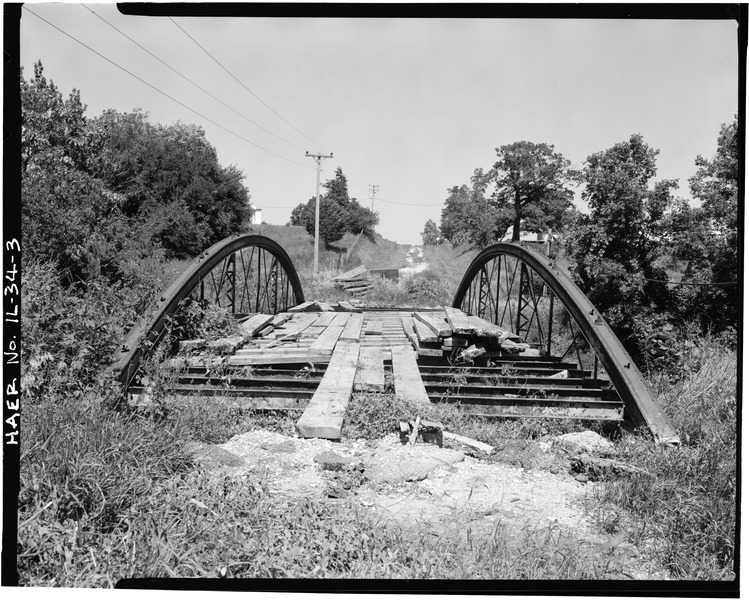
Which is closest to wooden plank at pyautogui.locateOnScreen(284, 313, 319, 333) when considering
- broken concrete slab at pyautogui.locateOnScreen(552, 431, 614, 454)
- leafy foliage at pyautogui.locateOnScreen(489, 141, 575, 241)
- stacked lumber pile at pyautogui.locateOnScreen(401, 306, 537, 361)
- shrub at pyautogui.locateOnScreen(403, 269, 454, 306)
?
stacked lumber pile at pyautogui.locateOnScreen(401, 306, 537, 361)

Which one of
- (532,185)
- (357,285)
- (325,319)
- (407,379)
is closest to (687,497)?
(407,379)

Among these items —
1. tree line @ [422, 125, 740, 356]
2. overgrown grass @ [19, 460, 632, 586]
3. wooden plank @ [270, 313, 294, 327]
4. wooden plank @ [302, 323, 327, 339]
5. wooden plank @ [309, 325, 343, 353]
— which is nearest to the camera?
overgrown grass @ [19, 460, 632, 586]

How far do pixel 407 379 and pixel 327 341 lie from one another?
202cm

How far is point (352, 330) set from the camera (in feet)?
26.3

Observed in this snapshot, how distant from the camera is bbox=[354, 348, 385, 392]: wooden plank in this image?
191 inches

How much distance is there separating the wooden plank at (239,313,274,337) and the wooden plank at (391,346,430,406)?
2.02 metres

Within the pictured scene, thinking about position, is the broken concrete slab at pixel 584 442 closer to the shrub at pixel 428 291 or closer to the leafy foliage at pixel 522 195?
the shrub at pixel 428 291

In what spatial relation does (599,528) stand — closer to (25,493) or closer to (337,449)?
(337,449)

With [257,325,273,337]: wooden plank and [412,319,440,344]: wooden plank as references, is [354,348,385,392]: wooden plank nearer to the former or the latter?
[412,319,440,344]: wooden plank

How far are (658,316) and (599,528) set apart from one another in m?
12.3

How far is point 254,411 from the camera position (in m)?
4.23

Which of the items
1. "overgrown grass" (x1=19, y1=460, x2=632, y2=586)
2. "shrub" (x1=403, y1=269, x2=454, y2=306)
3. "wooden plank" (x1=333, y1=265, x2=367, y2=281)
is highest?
"wooden plank" (x1=333, y1=265, x2=367, y2=281)

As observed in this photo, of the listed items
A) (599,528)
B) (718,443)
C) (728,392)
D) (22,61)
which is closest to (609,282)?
(728,392)

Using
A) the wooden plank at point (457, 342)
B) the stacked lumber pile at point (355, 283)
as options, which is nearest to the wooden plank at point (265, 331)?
the wooden plank at point (457, 342)
